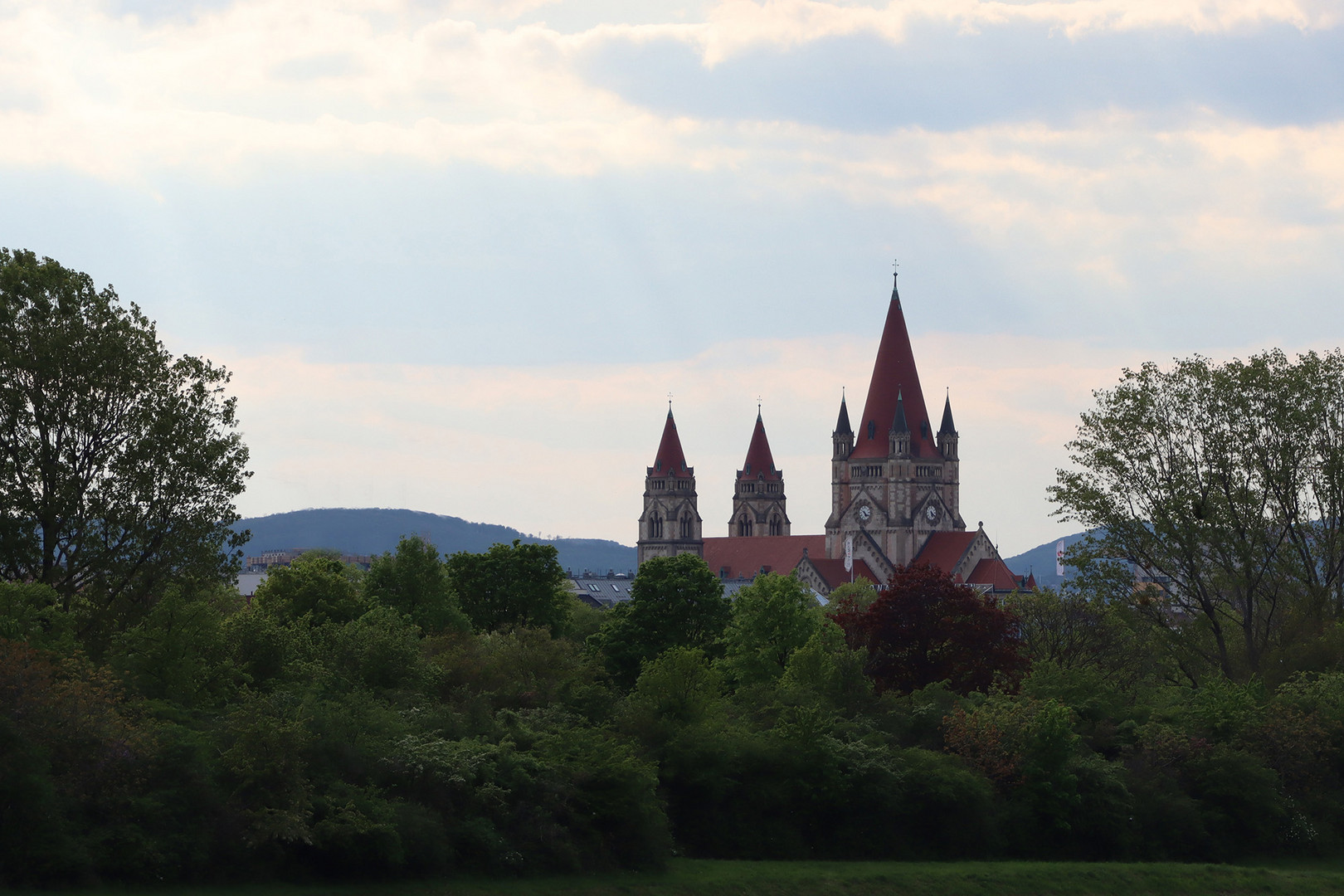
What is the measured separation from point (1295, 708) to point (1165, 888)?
9.77m

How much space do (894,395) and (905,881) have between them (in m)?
129

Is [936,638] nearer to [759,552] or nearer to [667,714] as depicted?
[667,714]

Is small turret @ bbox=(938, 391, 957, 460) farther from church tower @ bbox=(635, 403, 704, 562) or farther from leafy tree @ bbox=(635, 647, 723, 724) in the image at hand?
leafy tree @ bbox=(635, 647, 723, 724)

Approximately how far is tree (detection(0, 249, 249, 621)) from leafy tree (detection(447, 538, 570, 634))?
24958 mm

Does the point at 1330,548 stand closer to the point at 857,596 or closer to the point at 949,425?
the point at 857,596

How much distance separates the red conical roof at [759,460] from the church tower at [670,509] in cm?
904

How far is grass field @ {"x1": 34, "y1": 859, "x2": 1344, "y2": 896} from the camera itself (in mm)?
34197

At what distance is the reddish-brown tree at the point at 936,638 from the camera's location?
177ft

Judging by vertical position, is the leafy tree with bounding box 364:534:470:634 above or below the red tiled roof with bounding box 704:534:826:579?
below

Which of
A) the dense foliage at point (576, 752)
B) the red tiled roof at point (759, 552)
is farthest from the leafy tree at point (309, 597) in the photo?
the red tiled roof at point (759, 552)

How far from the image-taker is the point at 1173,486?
5300 centimetres

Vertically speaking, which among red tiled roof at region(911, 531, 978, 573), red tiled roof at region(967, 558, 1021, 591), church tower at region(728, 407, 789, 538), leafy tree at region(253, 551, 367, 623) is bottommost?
leafy tree at region(253, 551, 367, 623)

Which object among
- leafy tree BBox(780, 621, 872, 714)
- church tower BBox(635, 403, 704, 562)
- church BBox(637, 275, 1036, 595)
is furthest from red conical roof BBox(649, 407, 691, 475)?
leafy tree BBox(780, 621, 872, 714)

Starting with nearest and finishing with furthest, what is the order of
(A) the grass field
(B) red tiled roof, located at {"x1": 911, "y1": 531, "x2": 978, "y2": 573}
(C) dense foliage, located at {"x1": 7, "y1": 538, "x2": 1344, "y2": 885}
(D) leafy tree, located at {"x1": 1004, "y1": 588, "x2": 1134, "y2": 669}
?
(C) dense foliage, located at {"x1": 7, "y1": 538, "x2": 1344, "y2": 885}
(A) the grass field
(D) leafy tree, located at {"x1": 1004, "y1": 588, "x2": 1134, "y2": 669}
(B) red tiled roof, located at {"x1": 911, "y1": 531, "x2": 978, "y2": 573}
